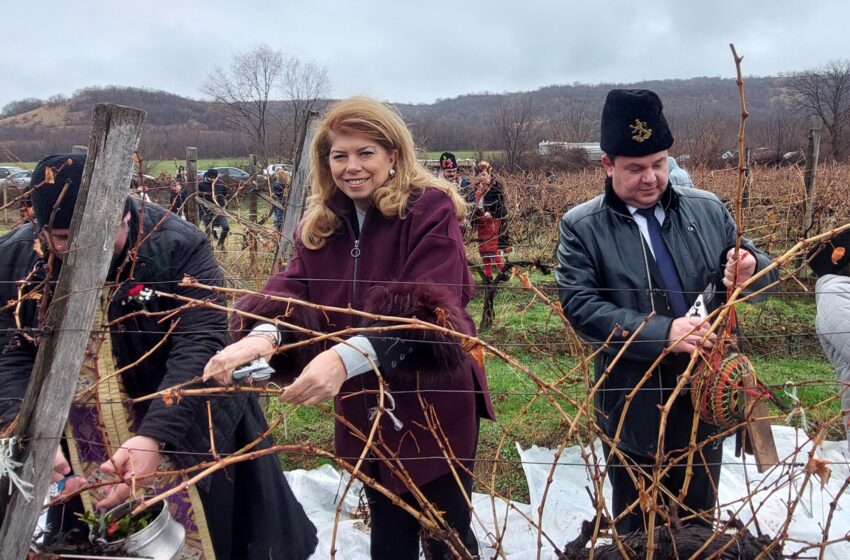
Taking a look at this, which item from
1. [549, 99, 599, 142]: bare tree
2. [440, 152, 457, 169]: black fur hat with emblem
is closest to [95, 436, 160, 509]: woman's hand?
[440, 152, 457, 169]: black fur hat with emblem

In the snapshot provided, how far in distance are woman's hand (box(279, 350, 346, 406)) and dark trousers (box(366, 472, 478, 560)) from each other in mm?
604

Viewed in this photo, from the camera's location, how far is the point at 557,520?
Answer: 3211 millimetres

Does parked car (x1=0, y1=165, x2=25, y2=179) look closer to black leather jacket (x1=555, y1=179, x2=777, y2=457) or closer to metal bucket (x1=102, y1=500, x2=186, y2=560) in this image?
metal bucket (x1=102, y1=500, x2=186, y2=560)

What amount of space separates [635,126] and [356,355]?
1.19 meters

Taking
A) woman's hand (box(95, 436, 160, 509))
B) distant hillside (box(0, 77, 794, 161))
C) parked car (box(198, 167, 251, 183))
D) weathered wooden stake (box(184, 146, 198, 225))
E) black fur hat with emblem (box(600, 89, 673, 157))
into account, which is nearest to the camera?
woman's hand (box(95, 436, 160, 509))

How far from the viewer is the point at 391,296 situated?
154 centimetres

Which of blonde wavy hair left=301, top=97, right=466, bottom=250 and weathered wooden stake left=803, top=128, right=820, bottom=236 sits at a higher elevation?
weathered wooden stake left=803, top=128, right=820, bottom=236

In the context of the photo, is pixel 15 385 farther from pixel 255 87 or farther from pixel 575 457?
pixel 255 87

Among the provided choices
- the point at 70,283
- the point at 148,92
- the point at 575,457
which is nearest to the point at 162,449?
the point at 70,283

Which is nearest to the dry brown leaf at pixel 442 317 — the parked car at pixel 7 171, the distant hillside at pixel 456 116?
the parked car at pixel 7 171

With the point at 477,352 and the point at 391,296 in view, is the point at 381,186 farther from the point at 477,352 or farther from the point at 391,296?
the point at 477,352

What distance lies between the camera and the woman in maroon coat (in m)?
1.56

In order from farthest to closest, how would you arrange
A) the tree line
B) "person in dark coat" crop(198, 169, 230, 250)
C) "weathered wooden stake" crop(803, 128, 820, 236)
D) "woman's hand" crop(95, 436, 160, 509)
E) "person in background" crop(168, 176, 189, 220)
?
the tree line → "weathered wooden stake" crop(803, 128, 820, 236) → "person in dark coat" crop(198, 169, 230, 250) → "person in background" crop(168, 176, 189, 220) → "woman's hand" crop(95, 436, 160, 509)

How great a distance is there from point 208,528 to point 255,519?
19 cm
